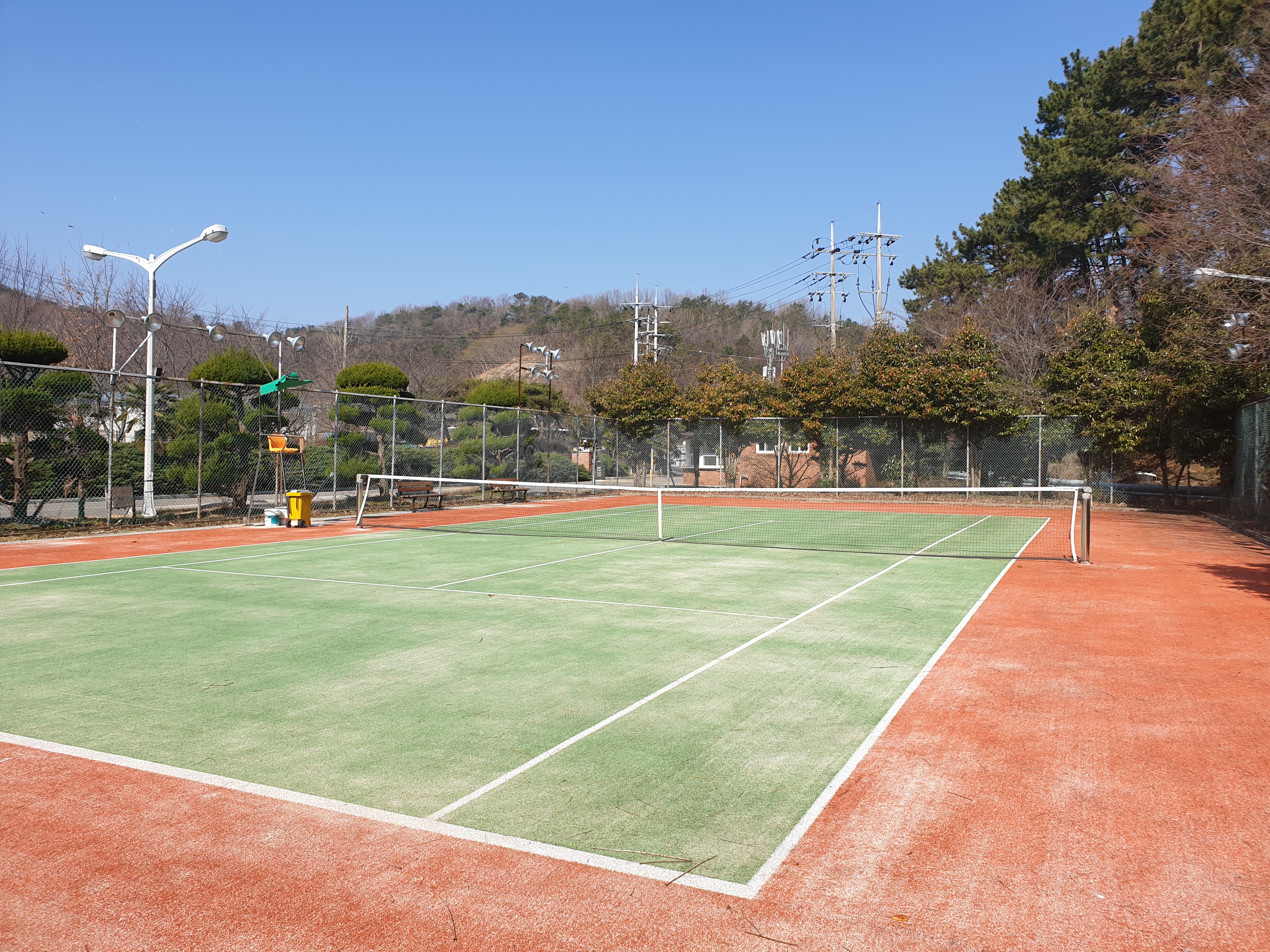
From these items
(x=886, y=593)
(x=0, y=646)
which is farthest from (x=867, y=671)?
(x=0, y=646)

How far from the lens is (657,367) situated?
126 ft

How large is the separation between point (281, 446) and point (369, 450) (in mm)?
4384

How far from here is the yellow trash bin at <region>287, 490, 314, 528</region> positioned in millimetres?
18766

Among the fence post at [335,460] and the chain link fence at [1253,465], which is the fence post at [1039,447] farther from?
the fence post at [335,460]

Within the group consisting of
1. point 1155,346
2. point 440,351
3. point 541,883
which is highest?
point 440,351

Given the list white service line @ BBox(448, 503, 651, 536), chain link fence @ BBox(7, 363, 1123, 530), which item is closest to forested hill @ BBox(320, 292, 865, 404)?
chain link fence @ BBox(7, 363, 1123, 530)

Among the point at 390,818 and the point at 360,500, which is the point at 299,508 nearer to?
the point at 360,500

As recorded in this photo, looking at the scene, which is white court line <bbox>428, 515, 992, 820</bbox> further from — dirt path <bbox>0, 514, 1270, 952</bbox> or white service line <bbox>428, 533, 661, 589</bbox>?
white service line <bbox>428, 533, 661, 589</bbox>

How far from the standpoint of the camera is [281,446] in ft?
65.1

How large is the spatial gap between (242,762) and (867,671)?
4.78 meters

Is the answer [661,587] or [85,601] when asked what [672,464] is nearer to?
[661,587]

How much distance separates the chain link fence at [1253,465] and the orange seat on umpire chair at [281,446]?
21.7 m

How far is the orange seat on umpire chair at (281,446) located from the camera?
1978 cm

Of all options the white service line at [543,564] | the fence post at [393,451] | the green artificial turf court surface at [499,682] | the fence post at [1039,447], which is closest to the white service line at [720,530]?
the white service line at [543,564]
